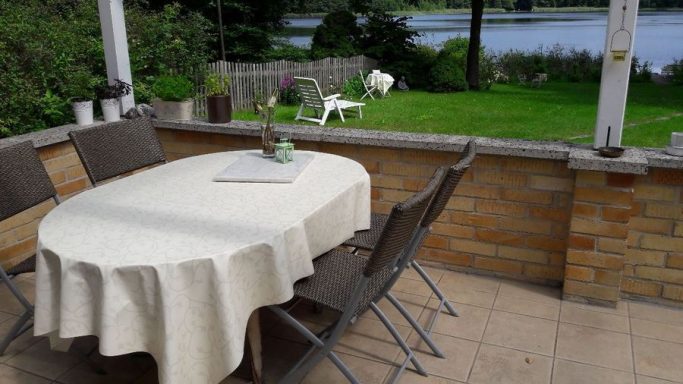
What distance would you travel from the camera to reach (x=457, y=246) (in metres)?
3.25

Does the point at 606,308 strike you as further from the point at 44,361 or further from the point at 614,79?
the point at 44,361

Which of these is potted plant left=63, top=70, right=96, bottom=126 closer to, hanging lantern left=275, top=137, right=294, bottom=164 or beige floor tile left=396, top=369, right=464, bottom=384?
hanging lantern left=275, top=137, right=294, bottom=164

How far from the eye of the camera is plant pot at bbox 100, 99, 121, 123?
3.81 metres

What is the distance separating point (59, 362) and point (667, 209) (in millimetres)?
2872

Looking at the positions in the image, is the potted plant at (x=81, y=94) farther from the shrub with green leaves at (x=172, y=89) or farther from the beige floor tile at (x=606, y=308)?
the beige floor tile at (x=606, y=308)

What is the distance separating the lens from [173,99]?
3.85 meters

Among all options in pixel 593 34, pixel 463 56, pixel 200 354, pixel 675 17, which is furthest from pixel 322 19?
pixel 200 354

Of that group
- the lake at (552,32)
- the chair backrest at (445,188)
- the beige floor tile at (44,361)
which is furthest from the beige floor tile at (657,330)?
the lake at (552,32)

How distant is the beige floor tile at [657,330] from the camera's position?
259cm

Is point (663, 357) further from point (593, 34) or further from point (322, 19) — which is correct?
point (593, 34)

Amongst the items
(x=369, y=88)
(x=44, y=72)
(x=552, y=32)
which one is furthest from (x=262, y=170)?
(x=552, y=32)

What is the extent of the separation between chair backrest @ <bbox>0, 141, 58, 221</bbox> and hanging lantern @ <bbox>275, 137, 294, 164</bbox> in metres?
1.05

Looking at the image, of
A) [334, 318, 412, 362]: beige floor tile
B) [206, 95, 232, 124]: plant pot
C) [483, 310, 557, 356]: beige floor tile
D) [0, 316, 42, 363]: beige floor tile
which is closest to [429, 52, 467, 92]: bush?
[206, 95, 232, 124]: plant pot

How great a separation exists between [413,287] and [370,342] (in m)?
0.65
